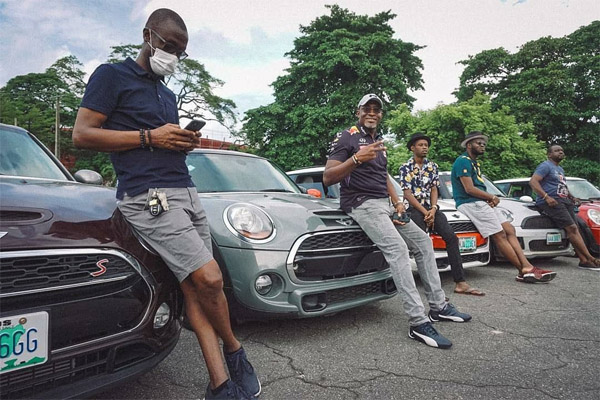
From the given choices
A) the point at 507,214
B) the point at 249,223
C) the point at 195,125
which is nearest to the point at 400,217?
the point at 249,223

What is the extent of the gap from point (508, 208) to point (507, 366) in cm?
420

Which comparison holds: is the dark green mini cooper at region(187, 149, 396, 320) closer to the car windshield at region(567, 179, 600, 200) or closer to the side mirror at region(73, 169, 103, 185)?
the side mirror at region(73, 169, 103, 185)

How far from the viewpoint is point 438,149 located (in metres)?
16.0

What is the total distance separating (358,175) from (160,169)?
1.66 meters

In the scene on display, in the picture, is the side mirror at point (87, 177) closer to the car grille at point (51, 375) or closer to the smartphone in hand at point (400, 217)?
the car grille at point (51, 375)

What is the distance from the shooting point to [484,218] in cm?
460

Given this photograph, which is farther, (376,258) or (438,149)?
(438,149)

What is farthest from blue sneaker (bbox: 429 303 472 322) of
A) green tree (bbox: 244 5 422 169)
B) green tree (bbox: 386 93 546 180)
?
green tree (bbox: 244 5 422 169)

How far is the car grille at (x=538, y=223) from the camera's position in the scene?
19.0ft

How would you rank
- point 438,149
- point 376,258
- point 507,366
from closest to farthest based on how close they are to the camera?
point 507,366 → point 376,258 → point 438,149

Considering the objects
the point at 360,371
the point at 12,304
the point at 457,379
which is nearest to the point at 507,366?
the point at 457,379

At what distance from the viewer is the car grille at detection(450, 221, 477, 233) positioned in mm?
4719

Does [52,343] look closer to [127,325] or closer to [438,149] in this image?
[127,325]

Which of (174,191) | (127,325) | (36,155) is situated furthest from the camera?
(36,155)
